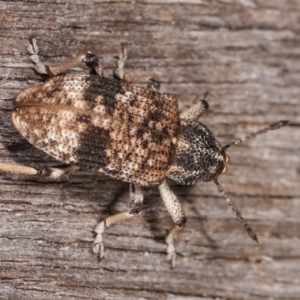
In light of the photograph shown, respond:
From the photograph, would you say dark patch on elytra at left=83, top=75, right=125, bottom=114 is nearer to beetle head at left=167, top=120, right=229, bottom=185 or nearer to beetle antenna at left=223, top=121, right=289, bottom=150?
beetle head at left=167, top=120, right=229, bottom=185

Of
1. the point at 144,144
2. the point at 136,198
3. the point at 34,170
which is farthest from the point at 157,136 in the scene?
the point at 34,170

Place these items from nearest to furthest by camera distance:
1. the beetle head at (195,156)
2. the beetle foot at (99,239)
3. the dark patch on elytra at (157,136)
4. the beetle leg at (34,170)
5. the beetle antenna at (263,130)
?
1. the beetle leg at (34,170)
2. the dark patch on elytra at (157,136)
3. the beetle foot at (99,239)
4. the beetle head at (195,156)
5. the beetle antenna at (263,130)

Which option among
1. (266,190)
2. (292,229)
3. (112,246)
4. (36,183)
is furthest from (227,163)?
(36,183)

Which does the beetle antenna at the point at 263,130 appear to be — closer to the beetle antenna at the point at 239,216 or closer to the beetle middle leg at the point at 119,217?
the beetle antenna at the point at 239,216

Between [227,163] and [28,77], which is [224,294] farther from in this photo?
[28,77]

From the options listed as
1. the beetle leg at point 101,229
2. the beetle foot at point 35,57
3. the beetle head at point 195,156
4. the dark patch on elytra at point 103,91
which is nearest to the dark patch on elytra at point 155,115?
the dark patch on elytra at point 103,91

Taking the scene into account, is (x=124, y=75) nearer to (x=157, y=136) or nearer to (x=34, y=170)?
(x=157, y=136)

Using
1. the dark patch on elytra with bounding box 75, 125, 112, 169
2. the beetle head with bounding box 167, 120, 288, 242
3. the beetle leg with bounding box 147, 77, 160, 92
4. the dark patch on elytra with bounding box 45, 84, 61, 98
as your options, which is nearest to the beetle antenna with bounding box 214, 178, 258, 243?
the beetle head with bounding box 167, 120, 288, 242

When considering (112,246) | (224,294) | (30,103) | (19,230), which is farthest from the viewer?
(224,294)
